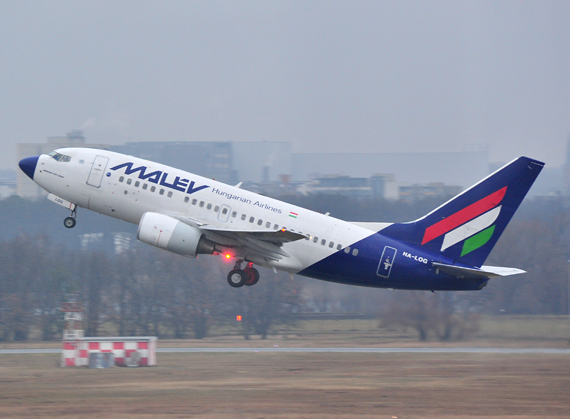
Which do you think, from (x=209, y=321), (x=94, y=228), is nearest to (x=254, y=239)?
(x=209, y=321)

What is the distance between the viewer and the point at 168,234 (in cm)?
3098

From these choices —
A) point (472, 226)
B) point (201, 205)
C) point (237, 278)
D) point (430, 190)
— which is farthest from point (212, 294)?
point (430, 190)

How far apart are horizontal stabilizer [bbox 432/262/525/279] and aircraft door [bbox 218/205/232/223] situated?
32.2 ft

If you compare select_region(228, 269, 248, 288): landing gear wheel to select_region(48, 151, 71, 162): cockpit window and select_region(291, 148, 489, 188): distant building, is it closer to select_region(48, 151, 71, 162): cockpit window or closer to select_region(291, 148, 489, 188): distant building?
select_region(48, 151, 71, 162): cockpit window

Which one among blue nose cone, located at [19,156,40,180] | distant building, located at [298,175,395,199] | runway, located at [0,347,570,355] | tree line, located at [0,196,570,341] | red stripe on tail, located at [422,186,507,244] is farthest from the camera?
distant building, located at [298,175,395,199]

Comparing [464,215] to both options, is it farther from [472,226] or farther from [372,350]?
[372,350]

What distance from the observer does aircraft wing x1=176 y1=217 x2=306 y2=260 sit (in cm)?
3045

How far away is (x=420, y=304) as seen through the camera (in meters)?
44.2

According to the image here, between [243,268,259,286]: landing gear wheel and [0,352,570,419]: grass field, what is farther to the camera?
[243,268,259,286]: landing gear wheel

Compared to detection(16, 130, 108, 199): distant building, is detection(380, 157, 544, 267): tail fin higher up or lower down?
lower down

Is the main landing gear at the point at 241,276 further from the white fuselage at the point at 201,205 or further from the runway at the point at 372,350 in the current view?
the runway at the point at 372,350

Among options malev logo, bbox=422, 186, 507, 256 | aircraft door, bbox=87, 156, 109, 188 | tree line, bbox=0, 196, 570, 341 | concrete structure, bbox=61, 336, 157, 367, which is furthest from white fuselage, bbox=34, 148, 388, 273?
tree line, bbox=0, 196, 570, 341

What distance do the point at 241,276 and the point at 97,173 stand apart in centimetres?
853

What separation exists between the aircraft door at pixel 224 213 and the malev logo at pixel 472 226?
9.35 metres
